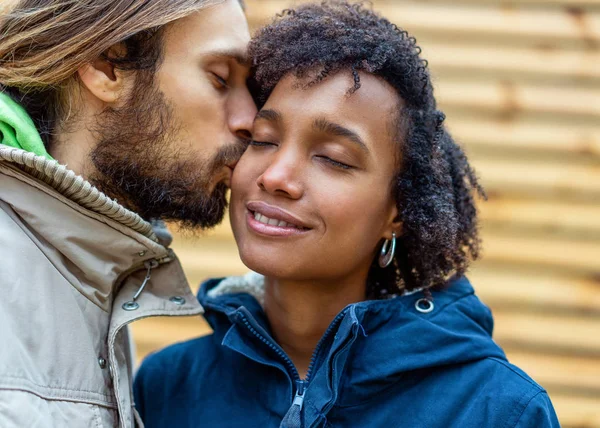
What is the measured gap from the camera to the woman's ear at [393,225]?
95.5 inches

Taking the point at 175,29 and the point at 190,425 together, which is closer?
the point at 190,425

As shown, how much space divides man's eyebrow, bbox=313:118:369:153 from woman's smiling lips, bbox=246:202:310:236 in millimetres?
275

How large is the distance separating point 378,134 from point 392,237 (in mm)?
362

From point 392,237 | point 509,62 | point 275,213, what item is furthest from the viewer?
point 509,62

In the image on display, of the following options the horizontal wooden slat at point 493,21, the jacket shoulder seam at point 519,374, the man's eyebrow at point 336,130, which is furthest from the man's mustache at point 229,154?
the horizontal wooden slat at point 493,21

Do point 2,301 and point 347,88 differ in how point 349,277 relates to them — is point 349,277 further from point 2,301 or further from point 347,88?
point 2,301

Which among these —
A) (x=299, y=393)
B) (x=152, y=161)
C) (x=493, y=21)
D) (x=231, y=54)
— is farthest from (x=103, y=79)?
(x=493, y=21)

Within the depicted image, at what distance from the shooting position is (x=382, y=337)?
2248mm

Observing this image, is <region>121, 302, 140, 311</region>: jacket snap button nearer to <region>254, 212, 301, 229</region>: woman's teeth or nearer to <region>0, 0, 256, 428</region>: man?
<region>0, 0, 256, 428</region>: man

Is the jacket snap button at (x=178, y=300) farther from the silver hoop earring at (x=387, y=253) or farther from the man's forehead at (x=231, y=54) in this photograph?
the man's forehead at (x=231, y=54)

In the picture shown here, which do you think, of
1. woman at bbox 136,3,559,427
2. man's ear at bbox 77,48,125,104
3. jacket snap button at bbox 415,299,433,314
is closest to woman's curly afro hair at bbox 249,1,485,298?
woman at bbox 136,3,559,427

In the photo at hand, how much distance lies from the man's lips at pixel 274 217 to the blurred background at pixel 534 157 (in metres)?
2.05

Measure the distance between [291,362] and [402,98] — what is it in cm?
89

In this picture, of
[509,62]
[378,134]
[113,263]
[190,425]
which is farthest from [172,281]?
[509,62]
